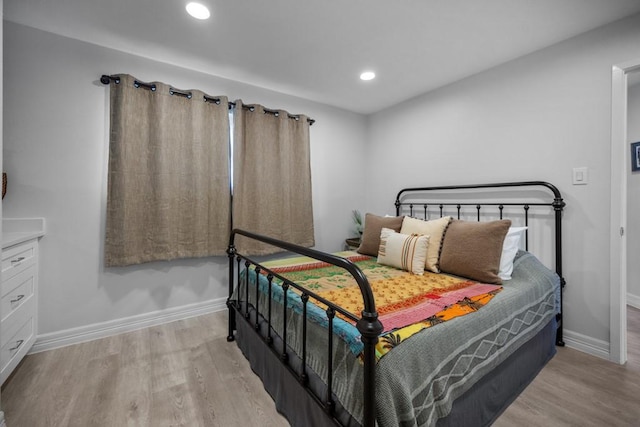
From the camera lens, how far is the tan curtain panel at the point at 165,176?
2.23m

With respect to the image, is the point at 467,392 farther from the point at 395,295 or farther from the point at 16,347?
the point at 16,347

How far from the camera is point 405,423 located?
0.93 m

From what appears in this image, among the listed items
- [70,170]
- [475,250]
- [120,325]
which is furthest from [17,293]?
[475,250]

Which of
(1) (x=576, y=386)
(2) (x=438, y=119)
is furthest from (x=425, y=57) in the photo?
(1) (x=576, y=386)

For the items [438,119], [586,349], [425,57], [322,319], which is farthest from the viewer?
[438,119]

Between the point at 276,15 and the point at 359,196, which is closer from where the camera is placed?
the point at 276,15

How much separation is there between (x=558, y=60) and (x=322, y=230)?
2.63m

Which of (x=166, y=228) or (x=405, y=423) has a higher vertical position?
(x=166, y=228)

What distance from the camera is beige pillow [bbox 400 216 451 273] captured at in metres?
2.08

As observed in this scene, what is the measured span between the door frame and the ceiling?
1.62 feet

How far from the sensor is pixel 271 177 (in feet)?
9.75

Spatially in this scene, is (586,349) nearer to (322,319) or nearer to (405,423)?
(405,423)

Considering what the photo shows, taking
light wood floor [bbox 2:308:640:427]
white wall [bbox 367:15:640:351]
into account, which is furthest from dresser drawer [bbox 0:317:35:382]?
white wall [bbox 367:15:640:351]

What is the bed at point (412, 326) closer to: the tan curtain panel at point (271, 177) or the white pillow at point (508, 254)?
the white pillow at point (508, 254)
